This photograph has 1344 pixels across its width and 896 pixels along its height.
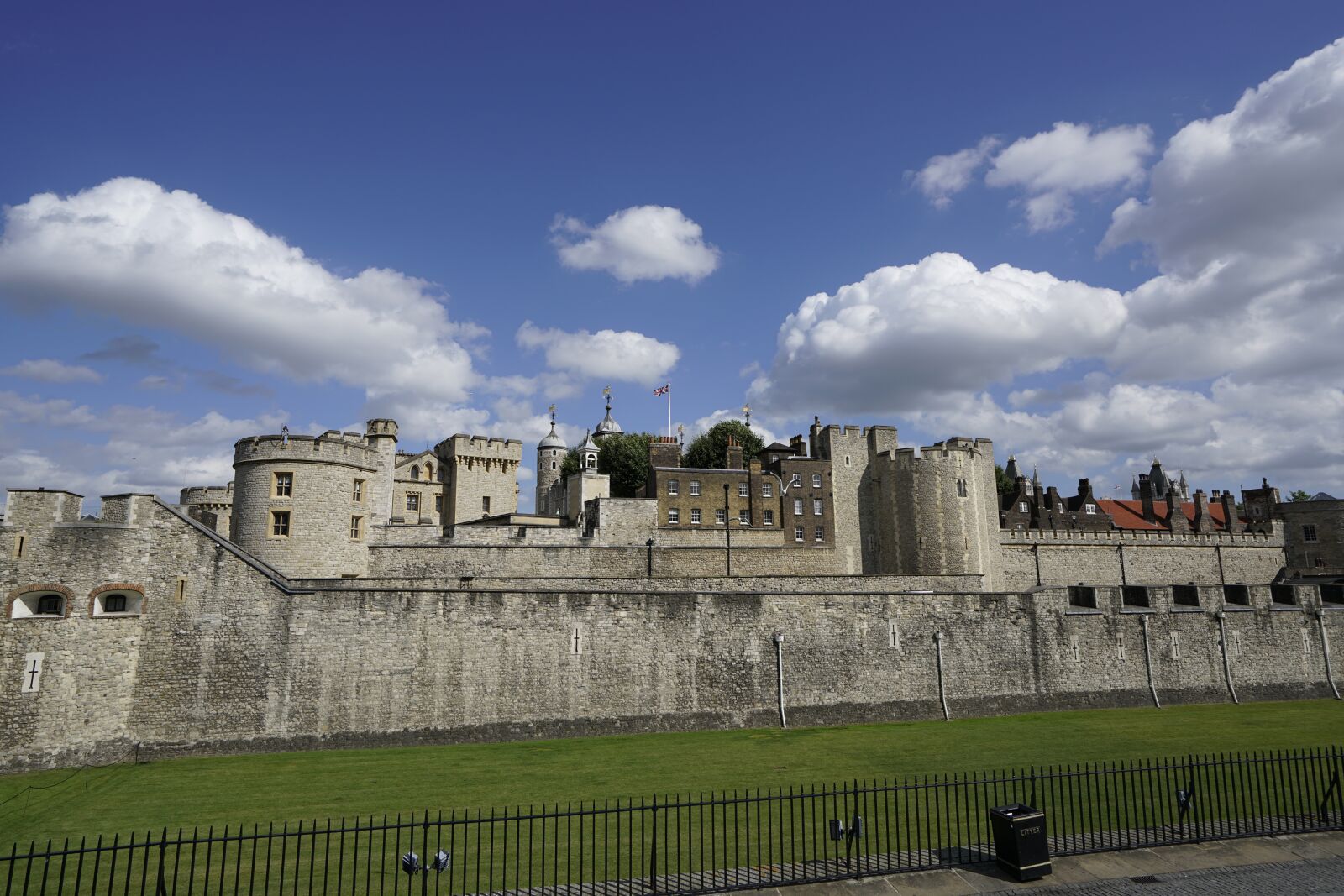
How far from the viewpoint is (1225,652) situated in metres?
33.9

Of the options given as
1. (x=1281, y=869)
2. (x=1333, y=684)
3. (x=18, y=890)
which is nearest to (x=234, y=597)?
(x=18, y=890)

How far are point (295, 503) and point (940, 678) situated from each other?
25.0 meters

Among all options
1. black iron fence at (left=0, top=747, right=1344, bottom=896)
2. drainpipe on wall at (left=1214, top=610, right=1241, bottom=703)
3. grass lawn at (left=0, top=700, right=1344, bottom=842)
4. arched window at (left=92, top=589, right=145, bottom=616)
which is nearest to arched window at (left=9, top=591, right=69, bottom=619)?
arched window at (left=92, top=589, right=145, bottom=616)

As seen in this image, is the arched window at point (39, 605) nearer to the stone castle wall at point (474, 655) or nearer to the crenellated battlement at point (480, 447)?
the stone castle wall at point (474, 655)

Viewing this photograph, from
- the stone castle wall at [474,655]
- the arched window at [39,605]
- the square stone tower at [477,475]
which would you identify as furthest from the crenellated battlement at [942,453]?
the arched window at [39,605]

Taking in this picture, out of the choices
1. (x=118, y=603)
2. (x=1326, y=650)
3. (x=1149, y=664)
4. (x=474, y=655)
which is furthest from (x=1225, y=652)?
(x=118, y=603)

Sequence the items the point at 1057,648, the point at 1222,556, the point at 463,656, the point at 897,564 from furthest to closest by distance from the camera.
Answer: the point at 1222,556 → the point at 897,564 → the point at 1057,648 → the point at 463,656

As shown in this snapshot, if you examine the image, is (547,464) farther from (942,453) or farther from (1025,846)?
(1025,846)

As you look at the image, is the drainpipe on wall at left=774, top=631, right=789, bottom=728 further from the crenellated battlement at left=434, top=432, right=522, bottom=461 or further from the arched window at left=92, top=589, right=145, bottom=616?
the crenellated battlement at left=434, top=432, right=522, bottom=461

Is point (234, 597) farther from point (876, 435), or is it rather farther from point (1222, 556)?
point (1222, 556)

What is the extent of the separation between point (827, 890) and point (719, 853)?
2.73 meters

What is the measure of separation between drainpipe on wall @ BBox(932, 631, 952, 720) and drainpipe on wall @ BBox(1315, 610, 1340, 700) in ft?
65.4

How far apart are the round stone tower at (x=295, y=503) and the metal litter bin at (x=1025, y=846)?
81.8 ft

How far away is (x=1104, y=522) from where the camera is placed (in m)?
62.1
